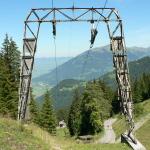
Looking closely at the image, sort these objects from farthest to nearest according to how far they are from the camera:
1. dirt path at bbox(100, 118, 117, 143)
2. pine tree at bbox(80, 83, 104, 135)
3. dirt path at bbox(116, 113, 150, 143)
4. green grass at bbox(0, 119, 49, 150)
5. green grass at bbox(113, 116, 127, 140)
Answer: pine tree at bbox(80, 83, 104, 135) → green grass at bbox(113, 116, 127, 140) → dirt path at bbox(116, 113, 150, 143) → dirt path at bbox(100, 118, 117, 143) → green grass at bbox(0, 119, 49, 150)

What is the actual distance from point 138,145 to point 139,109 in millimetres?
73636

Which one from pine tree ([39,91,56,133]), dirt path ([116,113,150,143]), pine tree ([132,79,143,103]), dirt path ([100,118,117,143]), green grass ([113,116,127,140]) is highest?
pine tree ([132,79,143,103])

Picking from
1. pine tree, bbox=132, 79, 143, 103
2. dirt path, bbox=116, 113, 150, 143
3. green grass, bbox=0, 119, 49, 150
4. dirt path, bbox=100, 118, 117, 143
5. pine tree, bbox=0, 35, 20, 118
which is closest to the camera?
green grass, bbox=0, 119, 49, 150

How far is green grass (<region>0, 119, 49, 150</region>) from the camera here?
19.4 m

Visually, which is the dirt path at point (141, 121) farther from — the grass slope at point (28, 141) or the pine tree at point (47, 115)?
the grass slope at point (28, 141)

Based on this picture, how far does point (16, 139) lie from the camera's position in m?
20.6

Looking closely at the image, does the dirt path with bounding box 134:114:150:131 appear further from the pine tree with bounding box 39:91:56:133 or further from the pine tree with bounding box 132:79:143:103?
the pine tree with bounding box 132:79:143:103

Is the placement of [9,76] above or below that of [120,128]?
above

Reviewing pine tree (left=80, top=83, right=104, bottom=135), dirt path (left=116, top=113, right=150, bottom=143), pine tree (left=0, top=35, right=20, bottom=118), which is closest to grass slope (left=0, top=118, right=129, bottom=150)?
pine tree (left=0, top=35, right=20, bottom=118)

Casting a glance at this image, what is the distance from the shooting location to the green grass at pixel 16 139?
19375mm

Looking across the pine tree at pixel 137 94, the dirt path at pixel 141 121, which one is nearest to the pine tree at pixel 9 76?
the dirt path at pixel 141 121

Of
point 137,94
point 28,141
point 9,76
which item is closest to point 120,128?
point 9,76

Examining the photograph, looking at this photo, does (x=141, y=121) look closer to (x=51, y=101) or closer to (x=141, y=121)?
(x=141, y=121)

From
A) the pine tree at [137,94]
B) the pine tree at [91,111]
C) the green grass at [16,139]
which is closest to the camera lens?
the green grass at [16,139]
